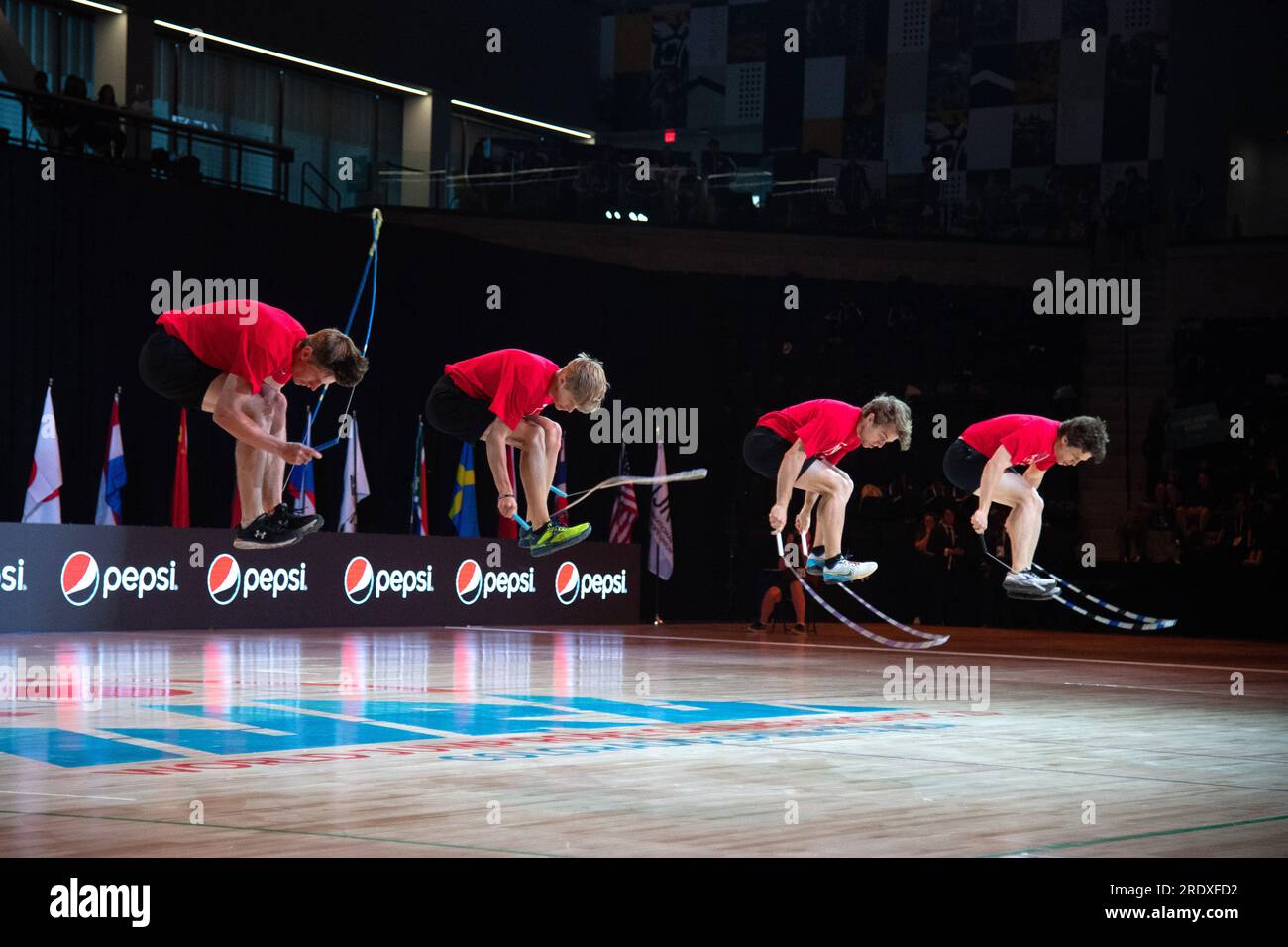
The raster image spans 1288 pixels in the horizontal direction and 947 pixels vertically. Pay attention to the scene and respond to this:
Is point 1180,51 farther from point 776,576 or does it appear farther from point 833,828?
point 833,828

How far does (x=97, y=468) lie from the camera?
66.9ft

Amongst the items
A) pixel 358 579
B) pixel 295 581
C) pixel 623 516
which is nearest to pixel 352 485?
pixel 358 579

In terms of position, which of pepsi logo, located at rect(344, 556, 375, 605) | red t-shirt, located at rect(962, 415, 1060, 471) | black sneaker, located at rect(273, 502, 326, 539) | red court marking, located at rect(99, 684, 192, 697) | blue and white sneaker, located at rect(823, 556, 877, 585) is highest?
red t-shirt, located at rect(962, 415, 1060, 471)

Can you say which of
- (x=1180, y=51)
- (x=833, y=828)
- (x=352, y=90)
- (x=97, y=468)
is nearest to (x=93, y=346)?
(x=97, y=468)

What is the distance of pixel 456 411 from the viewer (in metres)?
10.5

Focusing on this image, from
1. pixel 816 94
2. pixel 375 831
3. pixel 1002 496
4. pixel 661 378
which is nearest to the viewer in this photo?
pixel 375 831

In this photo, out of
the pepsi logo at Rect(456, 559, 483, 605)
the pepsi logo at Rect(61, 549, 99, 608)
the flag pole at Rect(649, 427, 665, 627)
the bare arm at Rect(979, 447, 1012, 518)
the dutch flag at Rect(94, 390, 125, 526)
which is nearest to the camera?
the bare arm at Rect(979, 447, 1012, 518)

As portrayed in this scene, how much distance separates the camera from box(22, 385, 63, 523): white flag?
736 inches

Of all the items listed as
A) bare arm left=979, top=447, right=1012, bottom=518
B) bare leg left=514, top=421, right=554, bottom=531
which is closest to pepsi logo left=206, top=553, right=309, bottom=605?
bare leg left=514, top=421, right=554, bottom=531

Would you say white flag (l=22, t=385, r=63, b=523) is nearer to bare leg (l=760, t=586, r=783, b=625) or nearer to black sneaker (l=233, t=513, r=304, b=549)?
bare leg (l=760, t=586, r=783, b=625)

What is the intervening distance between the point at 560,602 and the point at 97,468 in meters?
6.63

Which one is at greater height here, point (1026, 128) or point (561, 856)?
point (1026, 128)

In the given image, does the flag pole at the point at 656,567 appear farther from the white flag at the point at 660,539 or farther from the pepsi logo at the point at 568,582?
the pepsi logo at the point at 568,582

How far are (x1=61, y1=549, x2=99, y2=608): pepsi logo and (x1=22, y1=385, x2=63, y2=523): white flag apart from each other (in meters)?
1.31
